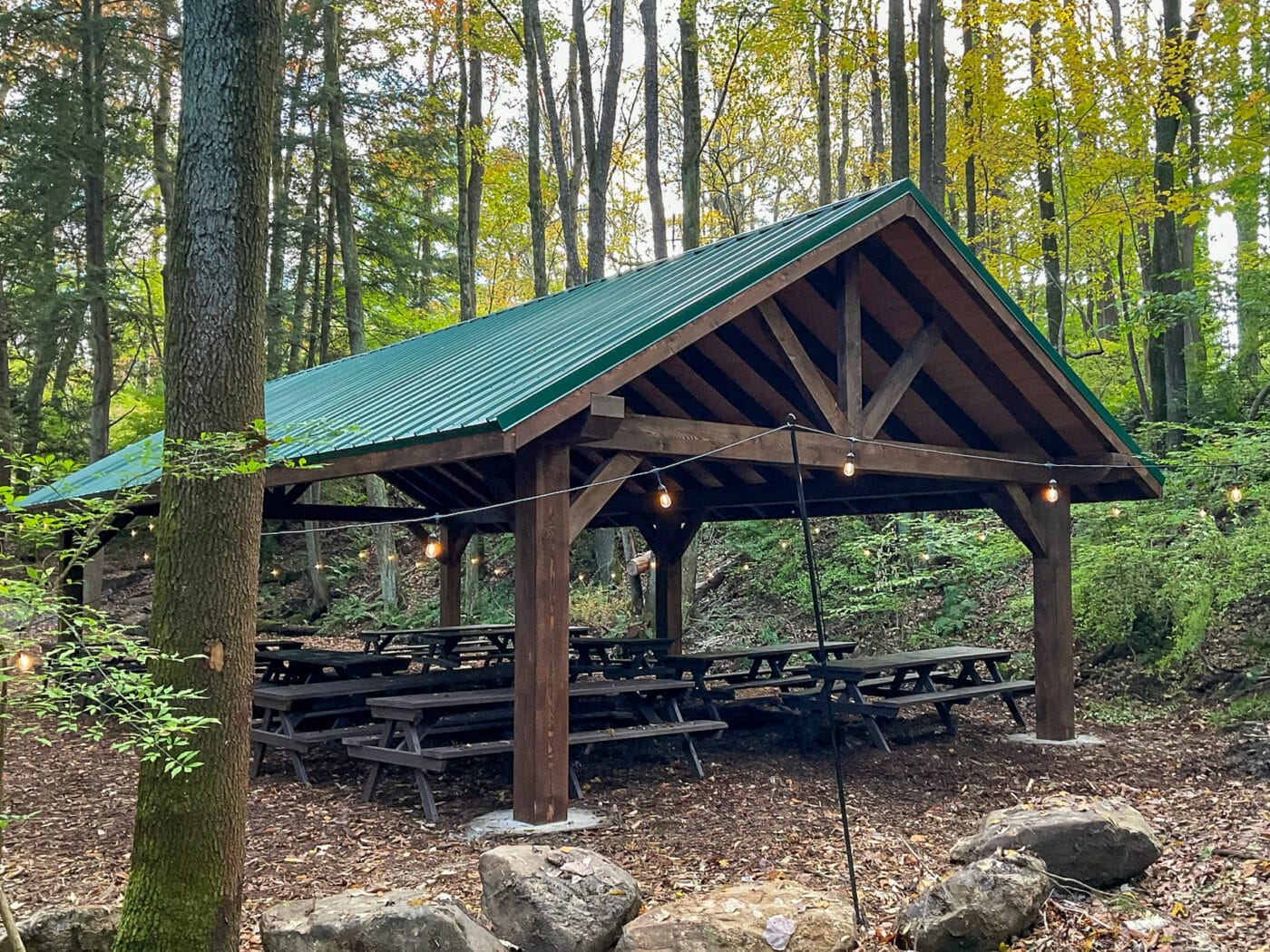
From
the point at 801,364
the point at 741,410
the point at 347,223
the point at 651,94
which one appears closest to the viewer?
the point at 801,364

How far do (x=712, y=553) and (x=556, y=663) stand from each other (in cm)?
1188

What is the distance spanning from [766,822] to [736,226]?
61.0 ft

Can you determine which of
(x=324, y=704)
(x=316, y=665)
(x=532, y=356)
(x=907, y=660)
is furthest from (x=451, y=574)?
(x=532, y=356)

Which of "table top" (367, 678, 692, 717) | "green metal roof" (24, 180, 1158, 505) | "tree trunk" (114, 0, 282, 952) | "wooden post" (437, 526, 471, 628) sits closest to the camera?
"tree trunk" (114, 0, 282, 952)

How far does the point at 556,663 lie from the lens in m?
6.02

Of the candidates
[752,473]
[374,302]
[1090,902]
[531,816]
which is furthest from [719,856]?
[374,302]

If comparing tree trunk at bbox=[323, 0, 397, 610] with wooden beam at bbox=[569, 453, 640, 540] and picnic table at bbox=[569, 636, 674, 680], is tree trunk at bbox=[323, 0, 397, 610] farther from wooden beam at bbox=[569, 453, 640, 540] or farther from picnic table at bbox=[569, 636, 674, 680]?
wooden beam at bbox=[569, 453, 640, 540]

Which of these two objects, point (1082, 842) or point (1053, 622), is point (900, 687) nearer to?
point (1053, 622)

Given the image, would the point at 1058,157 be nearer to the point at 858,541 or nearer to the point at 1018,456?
the point at 858,541

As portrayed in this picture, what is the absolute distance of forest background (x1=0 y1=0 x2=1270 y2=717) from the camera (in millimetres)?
12383

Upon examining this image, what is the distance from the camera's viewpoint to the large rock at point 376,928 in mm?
3746

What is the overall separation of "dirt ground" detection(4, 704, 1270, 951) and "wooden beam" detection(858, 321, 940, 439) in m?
2.69

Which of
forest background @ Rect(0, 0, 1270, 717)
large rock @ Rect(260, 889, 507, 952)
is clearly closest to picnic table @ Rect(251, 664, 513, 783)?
large rock @ Rect(260, 889, 507, 952)

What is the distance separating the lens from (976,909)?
4.13 meters
